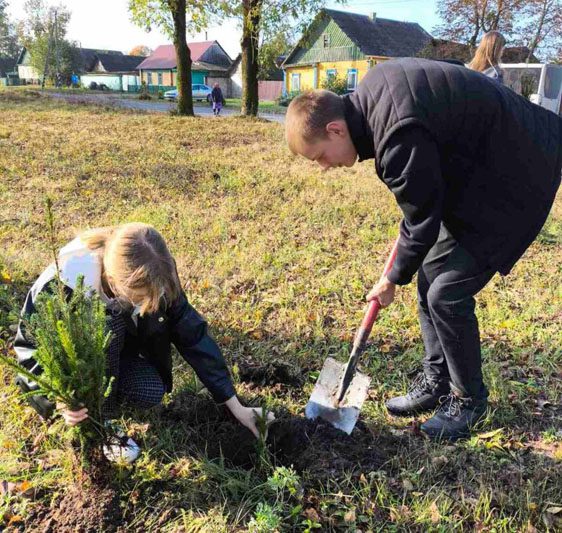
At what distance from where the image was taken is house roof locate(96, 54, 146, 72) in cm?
5924

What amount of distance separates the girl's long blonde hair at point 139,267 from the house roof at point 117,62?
204ft

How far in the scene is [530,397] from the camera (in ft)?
9.07

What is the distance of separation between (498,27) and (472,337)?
29.1 metres

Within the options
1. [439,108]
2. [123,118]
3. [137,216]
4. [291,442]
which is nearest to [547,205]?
[439,108]

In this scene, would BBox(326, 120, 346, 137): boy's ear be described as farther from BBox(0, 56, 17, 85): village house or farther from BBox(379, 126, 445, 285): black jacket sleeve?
BBox(0, 56, 17, 85): village house

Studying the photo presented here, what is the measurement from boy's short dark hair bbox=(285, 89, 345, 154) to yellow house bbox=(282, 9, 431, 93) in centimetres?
3159

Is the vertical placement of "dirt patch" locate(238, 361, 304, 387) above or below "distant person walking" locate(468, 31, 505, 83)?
below

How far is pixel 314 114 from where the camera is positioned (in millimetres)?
1953

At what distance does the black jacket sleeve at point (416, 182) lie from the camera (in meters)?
1.84

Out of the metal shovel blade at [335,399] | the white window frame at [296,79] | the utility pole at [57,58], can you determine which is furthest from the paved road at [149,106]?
the utility pole at [57,58]

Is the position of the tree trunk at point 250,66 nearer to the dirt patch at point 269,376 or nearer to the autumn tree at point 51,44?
the dirt patch at point 269,376

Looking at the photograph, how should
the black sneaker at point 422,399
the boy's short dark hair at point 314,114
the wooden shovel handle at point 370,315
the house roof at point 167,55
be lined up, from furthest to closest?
the house roof at point 167,55
the black sneaker at point 422,399
the wooden shovel handle at point 370,315
the boy's short dark hair at point 314,114

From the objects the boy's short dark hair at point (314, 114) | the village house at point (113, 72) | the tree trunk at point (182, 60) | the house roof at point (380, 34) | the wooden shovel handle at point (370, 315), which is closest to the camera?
the boy's short dark hair at point (314, 114)

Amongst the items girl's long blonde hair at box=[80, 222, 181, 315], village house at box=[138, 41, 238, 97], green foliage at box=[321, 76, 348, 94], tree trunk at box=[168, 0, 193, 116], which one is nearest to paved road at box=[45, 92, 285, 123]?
tree trunk at box=[168, 0, 193, 116]
